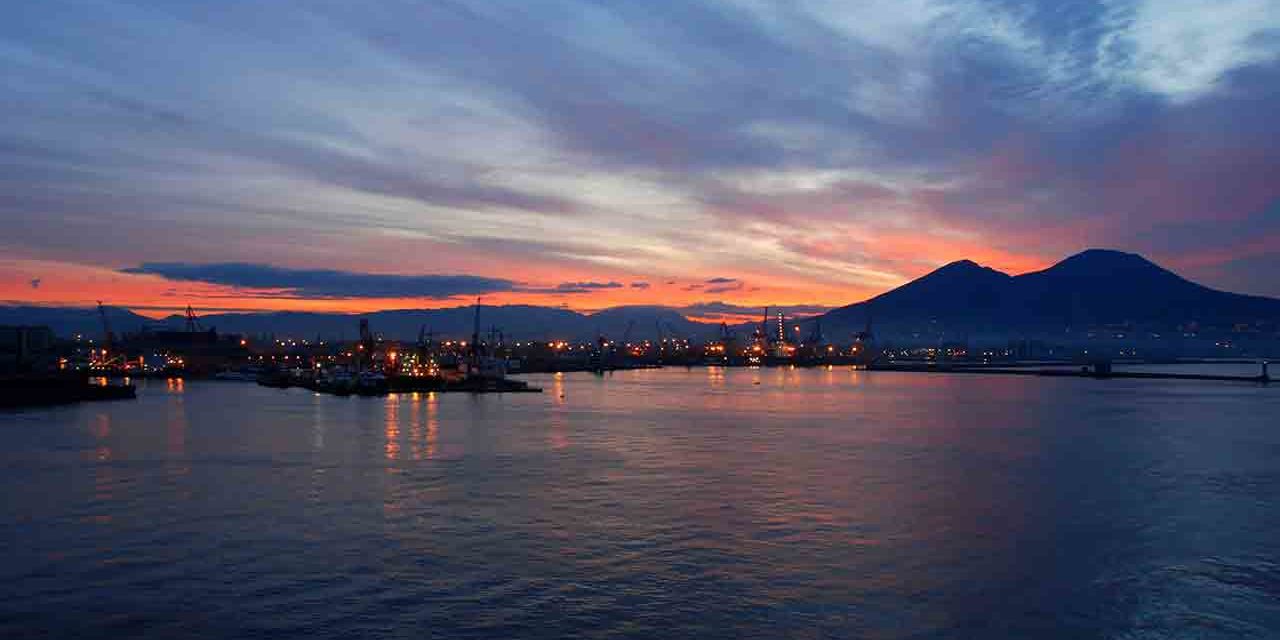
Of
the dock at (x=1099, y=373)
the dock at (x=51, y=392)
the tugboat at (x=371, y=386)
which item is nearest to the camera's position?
the dock at (x=51, y=392)

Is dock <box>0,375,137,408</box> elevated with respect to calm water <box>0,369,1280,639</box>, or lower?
elevated

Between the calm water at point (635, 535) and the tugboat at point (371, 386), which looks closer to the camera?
the calm water at point (635, 535)

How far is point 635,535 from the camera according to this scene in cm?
1447

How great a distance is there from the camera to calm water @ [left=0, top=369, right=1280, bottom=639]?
34.1 feet

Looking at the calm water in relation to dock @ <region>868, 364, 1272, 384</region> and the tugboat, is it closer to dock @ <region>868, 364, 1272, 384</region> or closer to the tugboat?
the tugboat

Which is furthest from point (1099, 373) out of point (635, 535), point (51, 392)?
point (635, 535)

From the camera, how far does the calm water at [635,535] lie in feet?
34.1

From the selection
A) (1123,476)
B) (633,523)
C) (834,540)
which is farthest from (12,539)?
(1123,476)

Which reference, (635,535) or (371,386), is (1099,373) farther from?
(635,535)

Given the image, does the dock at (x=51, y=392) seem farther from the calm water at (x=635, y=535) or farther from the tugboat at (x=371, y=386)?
the calm water at (x=635, y=535)

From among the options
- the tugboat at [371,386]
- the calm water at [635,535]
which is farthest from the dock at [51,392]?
the calm water at [635,535]

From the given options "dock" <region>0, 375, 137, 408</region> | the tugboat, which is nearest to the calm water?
"dock" <region>0, 375, 137, 408</region>

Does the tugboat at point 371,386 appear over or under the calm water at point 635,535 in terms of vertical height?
over

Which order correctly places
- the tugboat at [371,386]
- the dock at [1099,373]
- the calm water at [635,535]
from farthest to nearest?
the dock at [1099,373]
the tugboat at [371,386]
the calm water at [635,535]
